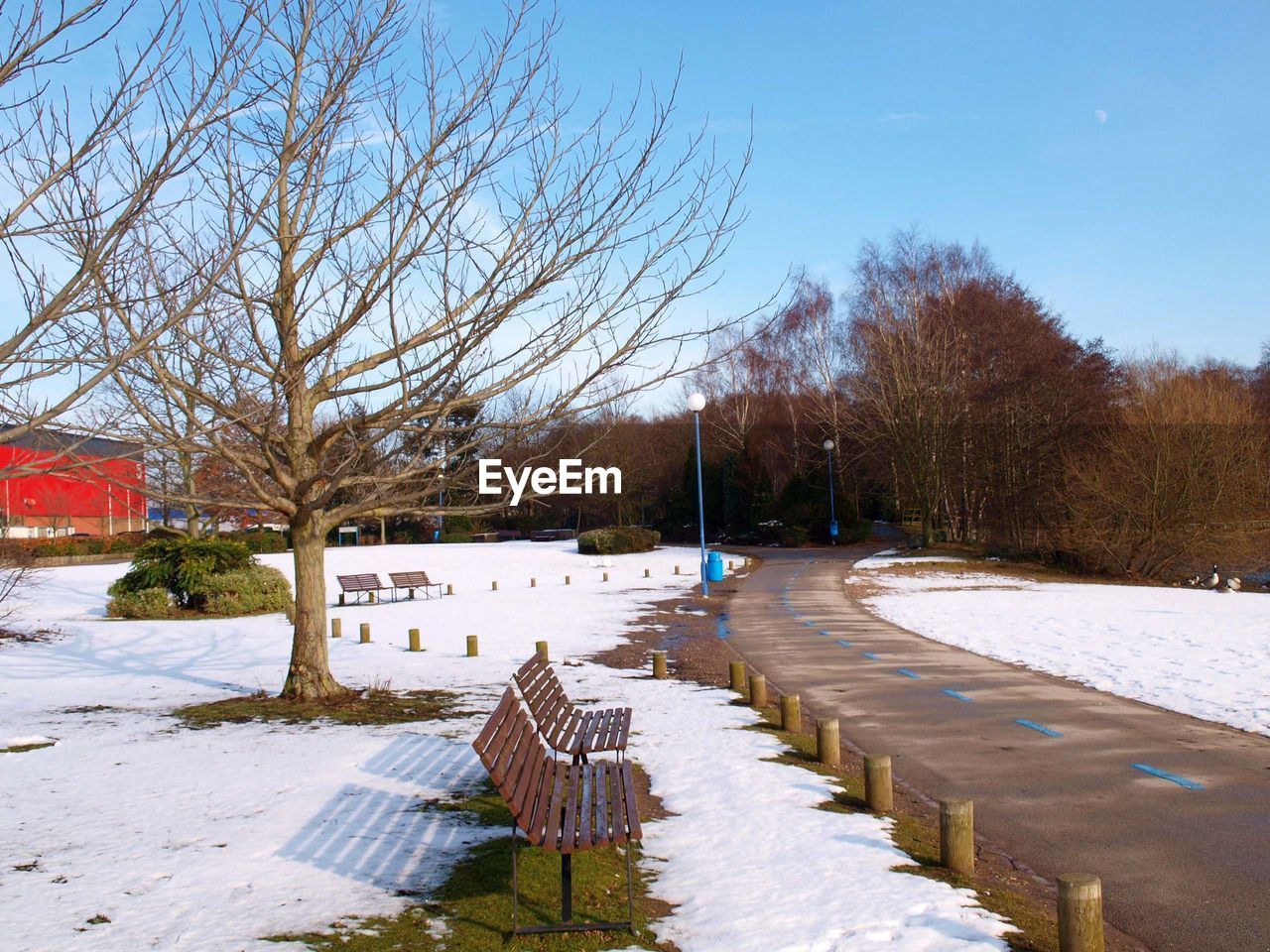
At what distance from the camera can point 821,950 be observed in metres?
4.29

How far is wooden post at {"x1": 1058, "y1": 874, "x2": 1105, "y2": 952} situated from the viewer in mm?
4074

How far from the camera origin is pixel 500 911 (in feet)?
15.4

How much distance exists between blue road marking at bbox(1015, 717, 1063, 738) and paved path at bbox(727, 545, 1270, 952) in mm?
18

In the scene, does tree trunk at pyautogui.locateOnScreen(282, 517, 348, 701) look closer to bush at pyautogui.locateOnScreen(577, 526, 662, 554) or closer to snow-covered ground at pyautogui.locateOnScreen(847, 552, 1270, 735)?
snow-covered ground at pyautogui.locateOnScreen(847, 552, 1270, 735)

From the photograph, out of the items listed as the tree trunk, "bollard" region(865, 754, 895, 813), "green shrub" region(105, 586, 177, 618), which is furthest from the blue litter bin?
"bollard" region(865, 754, 895, 813)

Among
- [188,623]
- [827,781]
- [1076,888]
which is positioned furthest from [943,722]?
[188,623]

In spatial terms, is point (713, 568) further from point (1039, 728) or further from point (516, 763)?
point (516, 763)

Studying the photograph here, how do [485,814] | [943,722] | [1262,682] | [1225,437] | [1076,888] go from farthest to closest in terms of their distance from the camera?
[1225,437]
[1262,682]
[943,722]
[485,814]
[1076,888]

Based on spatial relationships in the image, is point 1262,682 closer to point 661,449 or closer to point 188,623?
point 188,623

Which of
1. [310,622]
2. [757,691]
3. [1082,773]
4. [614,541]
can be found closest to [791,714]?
[757,691]

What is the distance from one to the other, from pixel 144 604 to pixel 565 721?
16.9 meters

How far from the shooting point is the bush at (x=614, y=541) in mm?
41375

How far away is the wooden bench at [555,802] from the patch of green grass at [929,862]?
1640mm

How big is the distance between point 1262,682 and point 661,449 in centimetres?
5055
